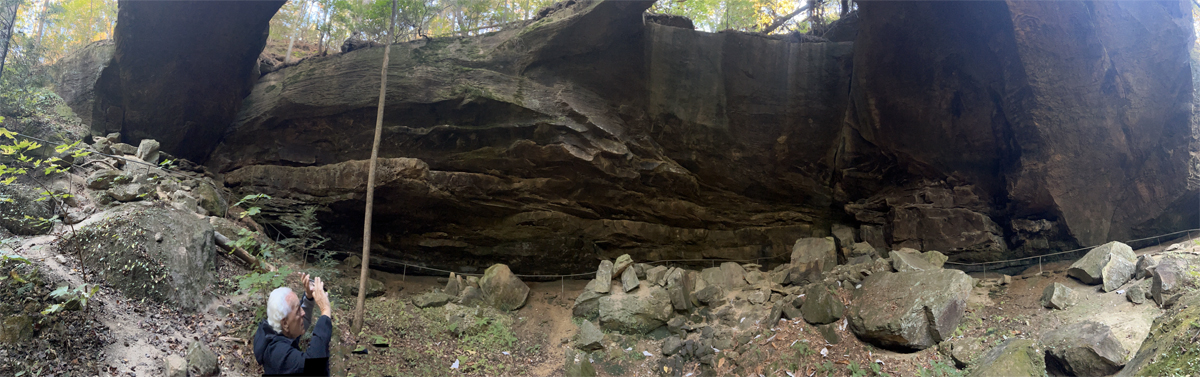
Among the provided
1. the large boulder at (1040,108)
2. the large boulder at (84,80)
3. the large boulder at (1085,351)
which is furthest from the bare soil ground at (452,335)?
the large boulder at (84,80)

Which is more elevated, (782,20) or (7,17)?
(782,20)

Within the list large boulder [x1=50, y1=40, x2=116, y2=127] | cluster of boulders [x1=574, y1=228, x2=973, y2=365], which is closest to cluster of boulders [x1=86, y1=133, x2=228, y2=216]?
large boulder [x1=50, y1=40, x2=116, y2=127]

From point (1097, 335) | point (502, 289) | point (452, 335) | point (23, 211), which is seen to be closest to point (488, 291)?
point (502, 289)

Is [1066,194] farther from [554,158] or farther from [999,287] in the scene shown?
[554,158]

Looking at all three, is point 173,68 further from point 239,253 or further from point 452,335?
point 452,335

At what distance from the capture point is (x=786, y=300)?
8797 millimetres

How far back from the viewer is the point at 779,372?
743 centimetres

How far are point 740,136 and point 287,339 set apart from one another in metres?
9.19

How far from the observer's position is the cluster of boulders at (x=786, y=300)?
7.03 metres

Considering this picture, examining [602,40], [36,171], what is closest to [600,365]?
[602,40]

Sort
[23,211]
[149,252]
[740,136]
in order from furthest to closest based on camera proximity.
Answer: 1. [740,136]
2. [149,252]
3. [23,211]

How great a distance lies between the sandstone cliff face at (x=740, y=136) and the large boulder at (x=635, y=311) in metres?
2.38

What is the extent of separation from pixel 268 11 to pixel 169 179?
375 centimetres

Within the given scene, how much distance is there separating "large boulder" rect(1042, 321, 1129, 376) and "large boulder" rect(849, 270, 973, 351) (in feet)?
3.61
